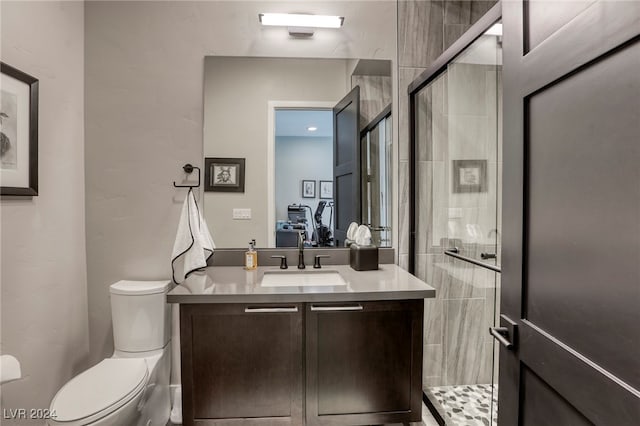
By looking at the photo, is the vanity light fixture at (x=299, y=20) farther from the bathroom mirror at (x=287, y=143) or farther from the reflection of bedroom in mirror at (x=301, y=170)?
the reflection of bedroom in mirror at (x=301, y=170)

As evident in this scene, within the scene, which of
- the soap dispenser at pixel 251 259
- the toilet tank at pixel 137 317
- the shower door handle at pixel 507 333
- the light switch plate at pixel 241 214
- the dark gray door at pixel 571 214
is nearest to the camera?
the dark gray door at pixel 571 214

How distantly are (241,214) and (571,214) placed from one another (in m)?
1.76

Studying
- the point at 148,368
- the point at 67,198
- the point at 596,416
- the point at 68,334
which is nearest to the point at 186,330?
the point at 148,368

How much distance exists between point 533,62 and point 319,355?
1447mm

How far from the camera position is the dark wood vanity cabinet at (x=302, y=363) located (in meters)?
1.65

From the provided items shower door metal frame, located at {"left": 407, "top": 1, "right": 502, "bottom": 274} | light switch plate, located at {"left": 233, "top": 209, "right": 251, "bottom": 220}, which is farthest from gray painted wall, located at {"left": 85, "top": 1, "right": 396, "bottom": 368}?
shower door metal frame, located at {"left": 407, "top": 1, "right": 502, "bottom": 274}

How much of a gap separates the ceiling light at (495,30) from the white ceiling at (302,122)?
1029 mm

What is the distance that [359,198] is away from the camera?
7.38 feet

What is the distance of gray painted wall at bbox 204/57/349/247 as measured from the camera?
7.15ft

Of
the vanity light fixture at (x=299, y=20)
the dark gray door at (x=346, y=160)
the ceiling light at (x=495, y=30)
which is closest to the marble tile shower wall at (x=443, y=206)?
the ceiling light at (x=495, y=30)

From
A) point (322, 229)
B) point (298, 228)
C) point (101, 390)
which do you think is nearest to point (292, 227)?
point (298, 228)

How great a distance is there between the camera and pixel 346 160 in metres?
2.23

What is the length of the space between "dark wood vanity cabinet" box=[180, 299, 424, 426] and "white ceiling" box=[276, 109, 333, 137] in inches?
42.9

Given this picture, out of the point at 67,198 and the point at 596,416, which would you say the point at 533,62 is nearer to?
the point at 596,416
